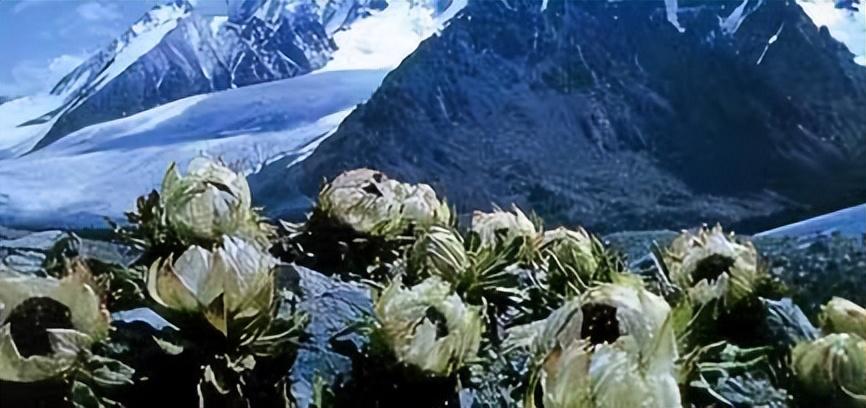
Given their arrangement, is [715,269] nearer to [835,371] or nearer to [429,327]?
[835,371]

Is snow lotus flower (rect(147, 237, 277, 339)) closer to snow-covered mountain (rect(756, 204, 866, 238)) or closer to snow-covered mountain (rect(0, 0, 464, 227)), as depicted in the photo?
snow-covered mountain (rect(0, 0, 464, 227))

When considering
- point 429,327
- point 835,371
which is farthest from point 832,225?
point 429,327

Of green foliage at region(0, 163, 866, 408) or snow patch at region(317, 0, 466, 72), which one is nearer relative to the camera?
green foliage at region(0, 163, 866, 408)

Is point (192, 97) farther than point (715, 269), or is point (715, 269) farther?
point (192, 97)

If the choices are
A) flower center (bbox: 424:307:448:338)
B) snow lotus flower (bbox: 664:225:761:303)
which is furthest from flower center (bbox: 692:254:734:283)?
flower center (bbox: 424:307:448:338)

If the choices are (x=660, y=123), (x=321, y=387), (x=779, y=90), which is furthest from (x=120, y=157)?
(x=779, y=90)

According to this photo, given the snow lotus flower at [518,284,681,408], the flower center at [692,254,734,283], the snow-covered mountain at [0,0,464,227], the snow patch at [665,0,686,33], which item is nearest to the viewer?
the snow lotus flower at [518,284,681,408]

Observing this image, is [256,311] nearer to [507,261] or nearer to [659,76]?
[507,261]
